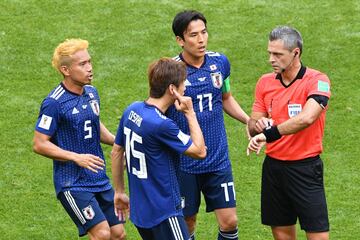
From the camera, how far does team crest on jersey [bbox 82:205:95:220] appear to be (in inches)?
368

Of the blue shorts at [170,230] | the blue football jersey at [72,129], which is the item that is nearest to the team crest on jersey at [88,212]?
the blue football jersey at [72,129]

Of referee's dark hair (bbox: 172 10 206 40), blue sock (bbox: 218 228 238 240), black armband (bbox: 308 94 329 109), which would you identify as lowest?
blue sock (bbox: 218 228 238 240)

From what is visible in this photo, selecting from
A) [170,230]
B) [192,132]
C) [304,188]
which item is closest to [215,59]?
[304,188]

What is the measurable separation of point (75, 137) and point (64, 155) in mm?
279

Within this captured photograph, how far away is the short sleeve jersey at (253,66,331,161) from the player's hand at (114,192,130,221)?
1.52 meters

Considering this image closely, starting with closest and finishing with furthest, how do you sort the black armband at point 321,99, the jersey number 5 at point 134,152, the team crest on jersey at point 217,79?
the jersey number 5 at point 134,152
the black armband at point 321,99
the team crest on jersey at point 217,79

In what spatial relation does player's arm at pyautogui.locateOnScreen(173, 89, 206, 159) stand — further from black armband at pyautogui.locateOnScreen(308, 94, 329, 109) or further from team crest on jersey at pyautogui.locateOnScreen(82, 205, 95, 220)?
team crest on jersey at pyautogui.locateOnScreen(82, 205, 95, 220)

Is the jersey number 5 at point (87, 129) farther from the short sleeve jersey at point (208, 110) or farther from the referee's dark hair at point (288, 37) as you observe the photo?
the referee's dark hair at point (288, 37)

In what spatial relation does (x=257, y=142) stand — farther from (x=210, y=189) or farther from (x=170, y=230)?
(x=170, y=230)

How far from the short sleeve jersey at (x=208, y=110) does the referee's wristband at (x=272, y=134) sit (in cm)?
84

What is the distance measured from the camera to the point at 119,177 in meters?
8.72

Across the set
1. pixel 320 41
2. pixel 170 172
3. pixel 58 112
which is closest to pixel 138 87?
pixel 320 41

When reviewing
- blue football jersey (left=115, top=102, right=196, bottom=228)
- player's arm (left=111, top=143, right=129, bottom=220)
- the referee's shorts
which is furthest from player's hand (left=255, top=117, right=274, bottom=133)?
player's arm (left=111, top=143, right=129, bottom=220)

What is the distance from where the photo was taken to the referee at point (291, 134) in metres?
9.02
